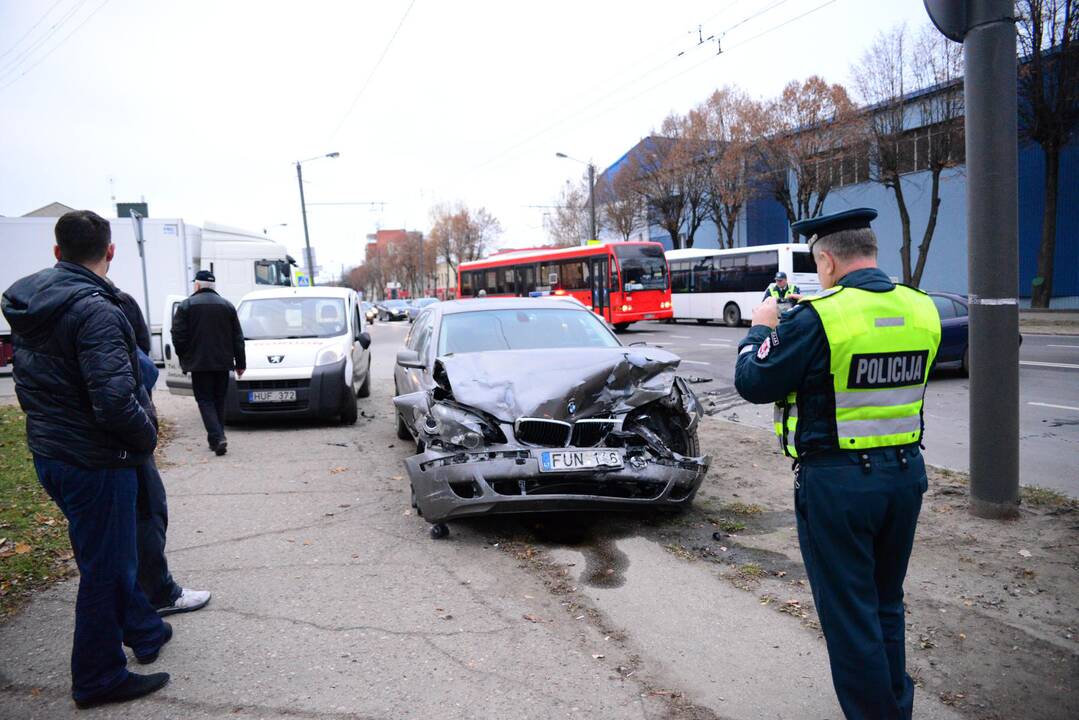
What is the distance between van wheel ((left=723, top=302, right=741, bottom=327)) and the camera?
3141 centimetres

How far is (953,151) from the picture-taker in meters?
27.9

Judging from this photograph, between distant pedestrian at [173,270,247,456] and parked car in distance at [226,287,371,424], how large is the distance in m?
1.33

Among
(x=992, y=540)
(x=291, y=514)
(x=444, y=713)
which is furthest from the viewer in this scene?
(x=291, y=514)

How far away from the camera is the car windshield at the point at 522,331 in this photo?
6738 millimetres

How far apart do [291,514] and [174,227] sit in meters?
16.7

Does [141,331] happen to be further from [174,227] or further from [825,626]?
[174,227]

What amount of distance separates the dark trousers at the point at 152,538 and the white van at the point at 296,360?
18.9 feet

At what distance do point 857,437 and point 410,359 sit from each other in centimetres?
467

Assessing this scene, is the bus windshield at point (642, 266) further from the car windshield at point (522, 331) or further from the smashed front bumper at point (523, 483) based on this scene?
the smashed front bumper at point (523, 483)

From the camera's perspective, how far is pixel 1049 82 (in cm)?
2562

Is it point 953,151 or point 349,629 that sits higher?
point 953,151

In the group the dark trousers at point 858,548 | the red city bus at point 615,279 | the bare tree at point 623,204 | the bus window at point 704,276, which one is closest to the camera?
the dark trousers at point 858,548

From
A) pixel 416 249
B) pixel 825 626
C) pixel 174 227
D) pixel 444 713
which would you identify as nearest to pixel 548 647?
pixel 444 713

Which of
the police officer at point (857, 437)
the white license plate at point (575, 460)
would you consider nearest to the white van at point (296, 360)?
the white license plate at point (575, 460)
